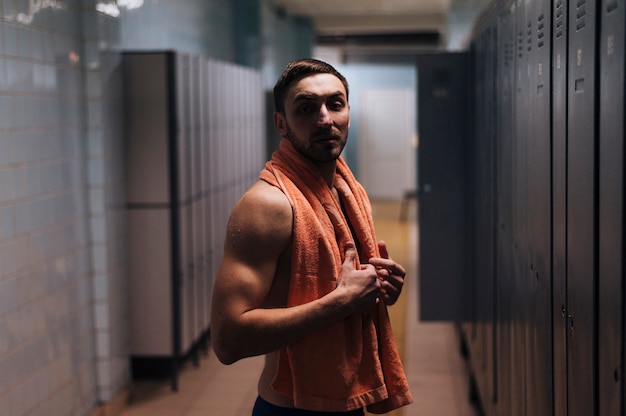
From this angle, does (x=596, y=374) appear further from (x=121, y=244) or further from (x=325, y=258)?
(x=121, y=244)

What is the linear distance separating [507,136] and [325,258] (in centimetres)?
133

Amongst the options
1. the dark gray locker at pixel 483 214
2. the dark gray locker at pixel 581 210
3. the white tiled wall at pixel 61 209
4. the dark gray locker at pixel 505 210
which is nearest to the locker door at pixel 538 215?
the dark gray locker at pixel 581 210

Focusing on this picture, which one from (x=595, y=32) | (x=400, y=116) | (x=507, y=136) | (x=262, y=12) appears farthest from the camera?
(x=400, y=116)

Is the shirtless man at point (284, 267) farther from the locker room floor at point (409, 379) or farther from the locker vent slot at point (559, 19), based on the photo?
the locker room floor at point (409, 379)

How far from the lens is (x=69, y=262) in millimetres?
3801

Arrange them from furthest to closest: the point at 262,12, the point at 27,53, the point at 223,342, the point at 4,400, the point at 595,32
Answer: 1. the point at 262,12
2. the point at 27,53
3. the point at 4,400
4. the point at 223,342
5. the point at 595,32

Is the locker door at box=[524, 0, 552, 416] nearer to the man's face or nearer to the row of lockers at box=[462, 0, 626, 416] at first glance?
the row of lockers at box=[462, 0, 626, 416]

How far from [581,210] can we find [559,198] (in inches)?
9.1

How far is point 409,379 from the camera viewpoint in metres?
4.80

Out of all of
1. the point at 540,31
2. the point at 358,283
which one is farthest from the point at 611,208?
the point at 540,31

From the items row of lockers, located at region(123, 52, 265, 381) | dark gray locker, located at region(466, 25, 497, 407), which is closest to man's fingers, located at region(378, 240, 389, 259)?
dark gray locker, located at region(466, 25, 497, 407)

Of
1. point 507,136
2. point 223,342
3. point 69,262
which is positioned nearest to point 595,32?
point 223,342

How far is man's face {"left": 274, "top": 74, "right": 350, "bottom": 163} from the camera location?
177cm

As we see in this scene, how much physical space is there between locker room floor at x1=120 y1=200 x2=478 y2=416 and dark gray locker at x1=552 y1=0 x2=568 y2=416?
231 cm
